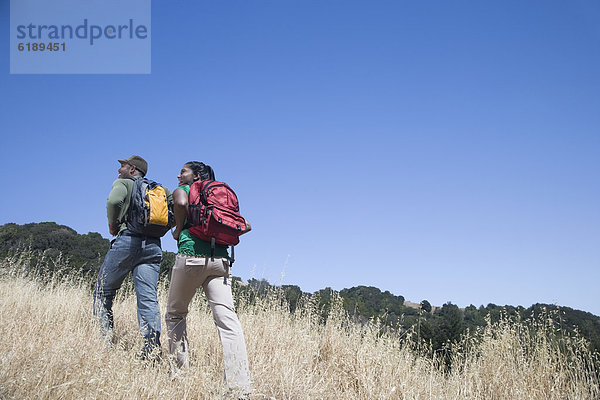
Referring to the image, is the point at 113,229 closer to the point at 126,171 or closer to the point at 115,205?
the point at 115,205

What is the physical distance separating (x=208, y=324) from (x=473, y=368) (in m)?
3.47

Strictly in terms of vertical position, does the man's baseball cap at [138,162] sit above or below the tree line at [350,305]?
above

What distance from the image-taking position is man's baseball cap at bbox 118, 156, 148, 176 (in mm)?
4689

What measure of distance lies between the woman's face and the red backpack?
248 mm

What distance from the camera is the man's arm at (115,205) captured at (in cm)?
424

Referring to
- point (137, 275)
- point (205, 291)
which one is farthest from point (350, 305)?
point (205, 291)

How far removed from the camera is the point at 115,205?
4.25 m

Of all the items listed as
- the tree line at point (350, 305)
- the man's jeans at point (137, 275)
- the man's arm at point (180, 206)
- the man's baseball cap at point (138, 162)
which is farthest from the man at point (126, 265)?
the tree line at point (350, 305)

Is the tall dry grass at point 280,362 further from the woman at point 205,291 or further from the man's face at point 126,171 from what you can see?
the man's face at point 126,171

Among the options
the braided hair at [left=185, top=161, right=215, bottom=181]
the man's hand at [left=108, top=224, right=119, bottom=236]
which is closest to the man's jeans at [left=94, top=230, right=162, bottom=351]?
the man's hand at [left=108, top=224, right=119, bottom=236]

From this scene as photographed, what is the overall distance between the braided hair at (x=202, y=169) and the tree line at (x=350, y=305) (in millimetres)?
2767

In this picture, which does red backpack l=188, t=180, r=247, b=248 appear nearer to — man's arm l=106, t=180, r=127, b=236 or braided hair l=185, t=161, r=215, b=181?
braided hair l=185, t=161, r=215, b=181

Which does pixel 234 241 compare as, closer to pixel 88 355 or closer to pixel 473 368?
pixel 88 355

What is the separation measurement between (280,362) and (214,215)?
1.83 m
